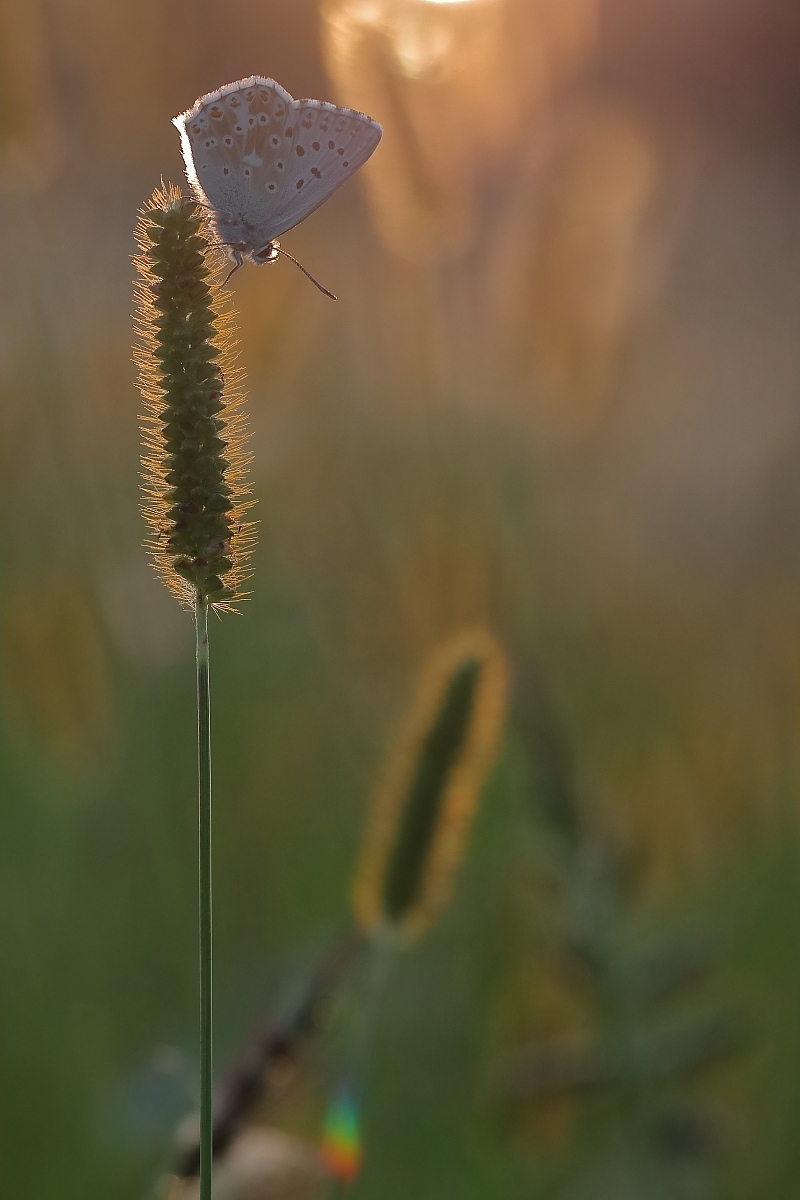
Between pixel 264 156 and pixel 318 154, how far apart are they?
0.09 metres

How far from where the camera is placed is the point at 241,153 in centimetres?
162

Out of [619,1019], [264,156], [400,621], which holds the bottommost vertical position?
[619,1019]

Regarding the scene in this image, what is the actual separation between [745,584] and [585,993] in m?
1.90

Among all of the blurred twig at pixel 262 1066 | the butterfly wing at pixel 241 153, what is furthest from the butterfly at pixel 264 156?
the blurred twig at pixel 262 1066

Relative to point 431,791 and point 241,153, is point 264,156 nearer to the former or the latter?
point 241,153

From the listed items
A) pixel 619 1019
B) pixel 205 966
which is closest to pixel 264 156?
pixel 205 966

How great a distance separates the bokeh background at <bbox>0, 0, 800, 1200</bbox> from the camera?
8.61 feet

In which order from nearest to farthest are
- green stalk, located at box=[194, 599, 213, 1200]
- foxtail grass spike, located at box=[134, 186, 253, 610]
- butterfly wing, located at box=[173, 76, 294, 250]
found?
green stalk, located at box=[194, 599, 213, 1200], foxtail grass spike, located at box=[134, 186, 253, 610], butterfly wing, located at box=[173, 76, 294, 250]

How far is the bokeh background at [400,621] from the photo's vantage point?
103 inches

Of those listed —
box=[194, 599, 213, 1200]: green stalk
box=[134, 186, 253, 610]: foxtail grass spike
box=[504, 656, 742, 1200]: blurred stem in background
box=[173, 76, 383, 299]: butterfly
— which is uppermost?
box=[173, 76, 383, 299]: butterfly

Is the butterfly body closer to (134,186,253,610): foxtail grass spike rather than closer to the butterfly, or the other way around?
the butterfly

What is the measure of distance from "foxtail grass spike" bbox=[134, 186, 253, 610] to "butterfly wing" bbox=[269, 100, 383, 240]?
0.51 m

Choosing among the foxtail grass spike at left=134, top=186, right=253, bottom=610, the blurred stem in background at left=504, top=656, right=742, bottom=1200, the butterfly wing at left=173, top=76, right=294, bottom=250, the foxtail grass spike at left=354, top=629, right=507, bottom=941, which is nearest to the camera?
the foxtail grass spike at left=134, top=186, right=253, bottom=610

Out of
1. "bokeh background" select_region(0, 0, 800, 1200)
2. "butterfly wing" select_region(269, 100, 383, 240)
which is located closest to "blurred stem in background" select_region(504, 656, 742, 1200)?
"bokeh background" select_region(0, 0, 800, 1200)
